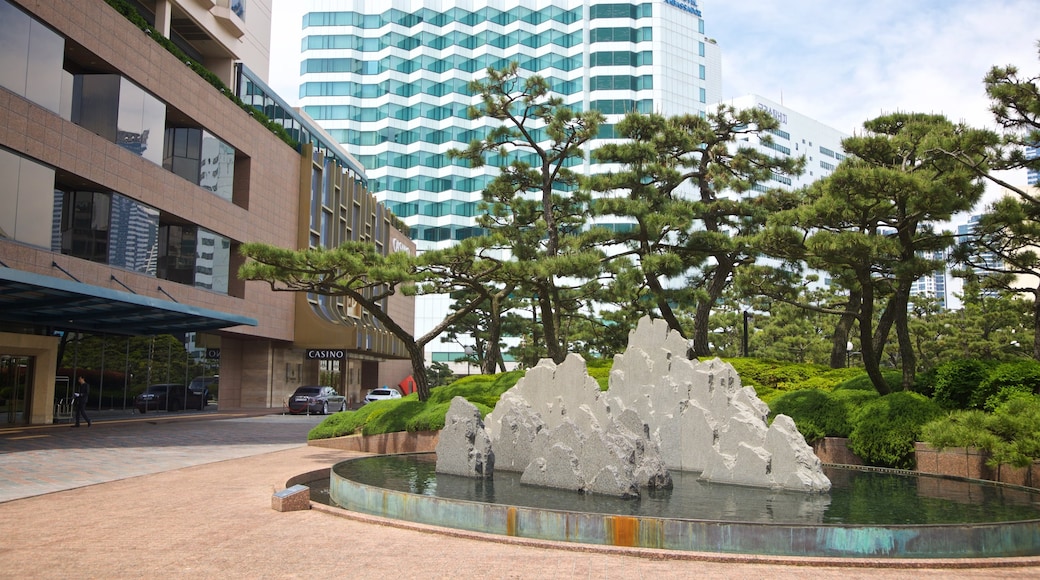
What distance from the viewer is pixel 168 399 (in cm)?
3353

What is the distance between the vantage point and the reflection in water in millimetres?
9250

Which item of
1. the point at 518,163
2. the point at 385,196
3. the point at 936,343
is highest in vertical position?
the point at 385,196

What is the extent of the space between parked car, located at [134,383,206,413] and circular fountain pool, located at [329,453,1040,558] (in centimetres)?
2231

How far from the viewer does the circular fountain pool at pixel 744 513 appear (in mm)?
7793

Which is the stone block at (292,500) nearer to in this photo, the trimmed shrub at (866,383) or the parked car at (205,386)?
the trimmed shrub at (866,383)

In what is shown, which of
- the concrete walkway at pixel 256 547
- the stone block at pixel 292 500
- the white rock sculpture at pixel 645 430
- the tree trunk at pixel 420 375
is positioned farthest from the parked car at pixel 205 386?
the stone block at pixel 292 500

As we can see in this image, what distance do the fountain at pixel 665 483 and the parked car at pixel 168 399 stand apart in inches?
816

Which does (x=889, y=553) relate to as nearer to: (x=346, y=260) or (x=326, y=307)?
(x=346, y=260)

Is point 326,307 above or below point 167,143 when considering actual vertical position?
below

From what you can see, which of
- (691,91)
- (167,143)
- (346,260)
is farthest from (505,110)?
(691,91)

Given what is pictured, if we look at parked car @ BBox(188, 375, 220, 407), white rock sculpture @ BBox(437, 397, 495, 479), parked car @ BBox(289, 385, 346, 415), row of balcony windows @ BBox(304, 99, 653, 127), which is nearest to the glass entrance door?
parked car @ BBox(188, 375, 220, 407)

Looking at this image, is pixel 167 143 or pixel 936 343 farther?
pixel 936 343

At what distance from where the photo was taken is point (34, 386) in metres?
24.5

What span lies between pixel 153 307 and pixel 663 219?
14.6 meters
